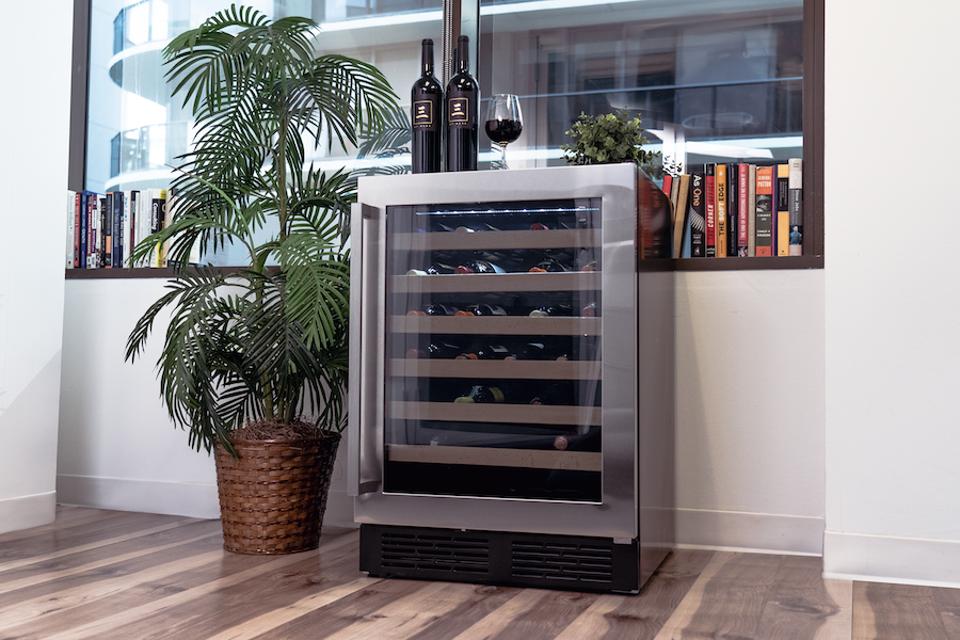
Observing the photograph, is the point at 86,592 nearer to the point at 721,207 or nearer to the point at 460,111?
the point at 460,111

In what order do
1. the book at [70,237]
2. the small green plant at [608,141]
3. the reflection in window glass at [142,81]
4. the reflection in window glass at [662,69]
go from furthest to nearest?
the book at [70,237]
the reflection in window glass at [142,81]
the reflection in window glass at [662,69]
the small green plant at [608,141]

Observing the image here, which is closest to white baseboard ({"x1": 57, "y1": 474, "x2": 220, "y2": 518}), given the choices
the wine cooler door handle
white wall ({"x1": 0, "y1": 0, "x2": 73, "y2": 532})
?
white wall ({"x1": 0, "y1": 0, "x2": 73, "y2": 532})

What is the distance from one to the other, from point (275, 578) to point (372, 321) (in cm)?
65

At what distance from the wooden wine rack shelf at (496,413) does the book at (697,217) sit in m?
0.79

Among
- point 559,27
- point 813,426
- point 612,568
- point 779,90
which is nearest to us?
point 612,568

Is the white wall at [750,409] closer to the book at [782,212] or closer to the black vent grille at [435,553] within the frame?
the book at [782,212]

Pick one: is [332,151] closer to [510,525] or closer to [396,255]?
[396,255]

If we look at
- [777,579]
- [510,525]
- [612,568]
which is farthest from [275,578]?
[777,579]

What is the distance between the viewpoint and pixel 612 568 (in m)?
2.21

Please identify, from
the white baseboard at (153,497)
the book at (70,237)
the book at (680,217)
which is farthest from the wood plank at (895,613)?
the book at (70,237)

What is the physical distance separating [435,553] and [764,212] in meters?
1.35

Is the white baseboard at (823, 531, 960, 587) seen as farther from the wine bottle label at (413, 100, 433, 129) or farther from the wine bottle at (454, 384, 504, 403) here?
the wine bottle label at (413, 100, 433, 129)

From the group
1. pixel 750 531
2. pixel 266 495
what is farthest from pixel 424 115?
pixel 750 531

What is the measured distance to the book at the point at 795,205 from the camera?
2.77m
